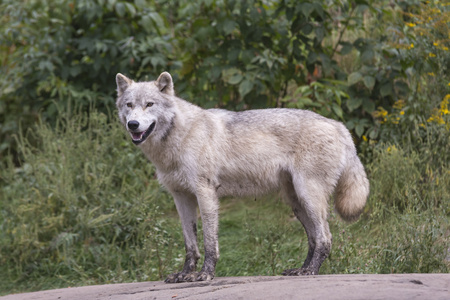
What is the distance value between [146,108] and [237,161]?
97 centimetres

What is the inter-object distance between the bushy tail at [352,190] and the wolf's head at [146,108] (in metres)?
1.71

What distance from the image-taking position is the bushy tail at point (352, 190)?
5465mm

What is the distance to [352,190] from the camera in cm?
549

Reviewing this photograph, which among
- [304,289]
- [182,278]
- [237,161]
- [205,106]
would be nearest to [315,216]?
[237,161]

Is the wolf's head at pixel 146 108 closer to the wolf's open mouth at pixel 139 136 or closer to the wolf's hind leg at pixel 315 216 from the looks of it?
the wolf's open mouth at pixel 139 136

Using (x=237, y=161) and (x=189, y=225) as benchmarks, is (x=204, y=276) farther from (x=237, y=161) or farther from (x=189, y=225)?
(x=237, y=161)

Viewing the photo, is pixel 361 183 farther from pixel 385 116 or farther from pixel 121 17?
pixel 121 17

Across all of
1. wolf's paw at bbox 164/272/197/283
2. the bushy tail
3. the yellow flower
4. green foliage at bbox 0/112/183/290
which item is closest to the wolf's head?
wolf's paw at bbox 164/272/197/283

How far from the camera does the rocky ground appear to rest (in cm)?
366

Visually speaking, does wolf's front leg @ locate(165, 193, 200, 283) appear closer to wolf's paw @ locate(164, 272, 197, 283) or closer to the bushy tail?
wolf's paw @ locate(164, 272, 197, 283)

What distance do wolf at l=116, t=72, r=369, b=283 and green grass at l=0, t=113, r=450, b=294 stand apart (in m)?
0.34

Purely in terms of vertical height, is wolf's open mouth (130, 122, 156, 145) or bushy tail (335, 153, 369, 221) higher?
wolf's open mouth (130, 122, 156, 145)

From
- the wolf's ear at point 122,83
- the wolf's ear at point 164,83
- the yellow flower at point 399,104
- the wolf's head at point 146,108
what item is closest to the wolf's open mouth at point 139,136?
the wolf's head at point 146,108

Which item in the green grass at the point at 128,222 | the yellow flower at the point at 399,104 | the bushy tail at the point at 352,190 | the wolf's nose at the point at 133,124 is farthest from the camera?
the yellow flower at the point at 399,104
